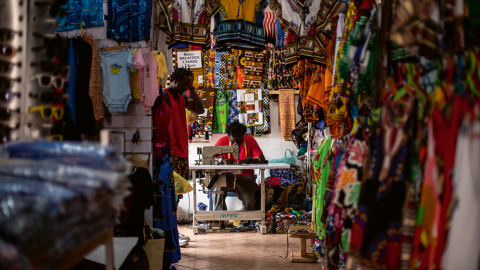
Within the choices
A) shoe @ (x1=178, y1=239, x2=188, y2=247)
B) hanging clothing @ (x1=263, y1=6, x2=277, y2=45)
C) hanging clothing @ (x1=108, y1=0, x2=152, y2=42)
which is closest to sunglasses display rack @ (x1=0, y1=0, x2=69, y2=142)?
hanging clothing @ (x1=108, y1=0, x2=152, y2=42)

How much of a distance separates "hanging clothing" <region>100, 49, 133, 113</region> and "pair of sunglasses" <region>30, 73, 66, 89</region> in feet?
8.80

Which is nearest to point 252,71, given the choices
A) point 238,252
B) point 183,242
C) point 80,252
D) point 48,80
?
point 183,242

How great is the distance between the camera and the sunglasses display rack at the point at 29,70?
A: 5.07 ft

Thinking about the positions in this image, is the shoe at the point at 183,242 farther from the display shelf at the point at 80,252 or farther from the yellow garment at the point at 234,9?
the display shelf at the point at 80,252

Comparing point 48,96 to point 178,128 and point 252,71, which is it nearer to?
point 178,128

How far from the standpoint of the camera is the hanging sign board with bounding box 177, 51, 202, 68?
8570 mm

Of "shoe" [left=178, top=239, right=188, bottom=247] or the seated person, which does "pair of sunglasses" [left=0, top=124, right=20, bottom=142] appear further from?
the seated person

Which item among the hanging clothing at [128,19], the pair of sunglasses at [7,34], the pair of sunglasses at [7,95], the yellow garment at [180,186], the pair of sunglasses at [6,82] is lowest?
the yellow garment at [180,186]

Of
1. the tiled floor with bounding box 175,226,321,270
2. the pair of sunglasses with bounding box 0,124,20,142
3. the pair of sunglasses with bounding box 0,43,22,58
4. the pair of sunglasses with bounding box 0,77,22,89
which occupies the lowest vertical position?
the tiled floor with bounding box 175,226,321,270

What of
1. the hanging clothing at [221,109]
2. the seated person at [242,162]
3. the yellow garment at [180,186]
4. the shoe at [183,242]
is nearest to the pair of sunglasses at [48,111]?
the yellow garment at [180,186]

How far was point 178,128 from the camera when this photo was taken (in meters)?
5.41

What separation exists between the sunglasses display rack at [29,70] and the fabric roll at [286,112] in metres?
7.23

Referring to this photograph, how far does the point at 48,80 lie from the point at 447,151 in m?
1.38

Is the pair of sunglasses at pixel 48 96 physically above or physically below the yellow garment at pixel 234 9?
below
